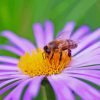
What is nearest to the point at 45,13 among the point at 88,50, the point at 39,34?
the point at 39,34

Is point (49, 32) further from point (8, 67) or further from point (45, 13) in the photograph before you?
point (8, 67)

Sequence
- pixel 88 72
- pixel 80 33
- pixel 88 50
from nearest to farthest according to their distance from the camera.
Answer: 1. pixel 88 72
2. pixel 88 50
3. pixel 80 33

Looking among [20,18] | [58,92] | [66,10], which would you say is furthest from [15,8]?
[58,92]

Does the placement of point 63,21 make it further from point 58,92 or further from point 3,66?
point 58,92

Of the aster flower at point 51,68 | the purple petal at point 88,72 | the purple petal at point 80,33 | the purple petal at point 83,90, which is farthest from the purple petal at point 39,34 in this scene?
the purple petal at point 83,90

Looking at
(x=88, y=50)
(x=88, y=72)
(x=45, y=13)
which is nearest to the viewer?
(x=88, y=72)

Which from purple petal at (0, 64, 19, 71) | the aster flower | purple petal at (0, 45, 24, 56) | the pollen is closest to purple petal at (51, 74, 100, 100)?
the aster flower
